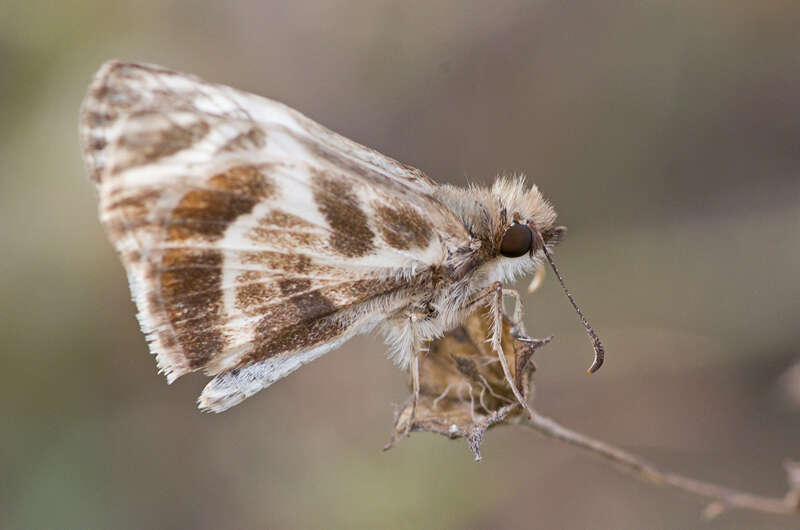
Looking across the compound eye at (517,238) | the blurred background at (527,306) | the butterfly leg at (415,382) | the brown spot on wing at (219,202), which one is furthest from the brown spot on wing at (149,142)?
the blurred background at (527,306)

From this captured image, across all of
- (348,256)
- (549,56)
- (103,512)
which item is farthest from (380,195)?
(549,56)

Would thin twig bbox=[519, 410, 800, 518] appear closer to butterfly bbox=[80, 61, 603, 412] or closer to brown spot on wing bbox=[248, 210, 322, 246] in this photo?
butterfly bbox=[80, 61, 603, 412]

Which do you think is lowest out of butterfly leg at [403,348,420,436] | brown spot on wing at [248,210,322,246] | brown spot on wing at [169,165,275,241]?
butterfly leg at [403,348,420,436]

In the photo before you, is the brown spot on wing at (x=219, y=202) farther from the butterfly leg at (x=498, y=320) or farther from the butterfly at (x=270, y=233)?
the butterfly leg at (x=498, y=320)

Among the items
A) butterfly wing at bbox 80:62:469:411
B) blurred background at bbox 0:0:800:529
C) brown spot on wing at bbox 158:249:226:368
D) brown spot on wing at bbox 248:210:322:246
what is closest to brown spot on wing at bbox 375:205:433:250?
butterfly wing at bbox 80:62:469:411

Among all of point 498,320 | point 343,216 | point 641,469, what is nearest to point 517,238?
point 498,320
